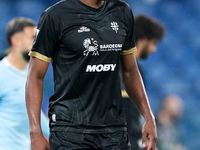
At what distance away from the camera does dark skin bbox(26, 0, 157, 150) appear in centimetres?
256

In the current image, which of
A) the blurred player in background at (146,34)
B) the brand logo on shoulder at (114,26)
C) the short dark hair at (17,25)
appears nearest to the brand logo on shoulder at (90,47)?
the brand logo on shoulder at (114,26)

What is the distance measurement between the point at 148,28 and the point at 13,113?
1.55 metres

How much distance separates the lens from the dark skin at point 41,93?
101 inches

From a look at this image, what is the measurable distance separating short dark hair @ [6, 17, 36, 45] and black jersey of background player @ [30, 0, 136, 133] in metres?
2.49

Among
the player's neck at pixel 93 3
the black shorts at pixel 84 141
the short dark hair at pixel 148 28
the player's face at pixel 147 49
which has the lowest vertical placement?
the player's face at pixel 147 49

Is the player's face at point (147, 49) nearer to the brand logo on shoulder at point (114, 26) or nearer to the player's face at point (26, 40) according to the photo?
the player's face at point (26, 40)

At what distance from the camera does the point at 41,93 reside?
2.65 meters

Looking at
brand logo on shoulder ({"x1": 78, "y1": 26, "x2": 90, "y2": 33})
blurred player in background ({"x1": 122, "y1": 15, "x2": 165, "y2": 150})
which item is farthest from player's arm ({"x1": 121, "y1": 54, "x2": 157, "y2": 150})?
blurred player in background ({"x1": 122, "y1": 15, "x2": 165, "y2": 150})

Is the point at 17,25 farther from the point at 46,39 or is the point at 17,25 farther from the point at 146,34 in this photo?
the point at 46,39

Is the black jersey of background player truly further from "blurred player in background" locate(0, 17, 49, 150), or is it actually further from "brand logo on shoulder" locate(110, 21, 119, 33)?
"blurred player in background" locate(0, 17, 49, 150)

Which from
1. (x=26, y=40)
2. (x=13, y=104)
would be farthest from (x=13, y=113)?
(x=26, y=40)

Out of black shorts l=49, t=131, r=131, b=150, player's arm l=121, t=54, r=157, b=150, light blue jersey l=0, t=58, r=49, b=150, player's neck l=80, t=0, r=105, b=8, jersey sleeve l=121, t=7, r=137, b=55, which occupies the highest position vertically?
player's neck l=80, t=0, r=105, b=8

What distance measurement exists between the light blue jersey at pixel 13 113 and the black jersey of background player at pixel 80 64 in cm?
235

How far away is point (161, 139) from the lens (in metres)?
5.16
